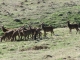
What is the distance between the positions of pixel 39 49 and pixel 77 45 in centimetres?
351

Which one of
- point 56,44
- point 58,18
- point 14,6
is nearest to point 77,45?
point 56,44

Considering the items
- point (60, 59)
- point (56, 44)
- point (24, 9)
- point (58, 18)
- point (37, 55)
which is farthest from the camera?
point (24, 9)

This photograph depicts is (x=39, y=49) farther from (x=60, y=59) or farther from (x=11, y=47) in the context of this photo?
(x=60, y=59)

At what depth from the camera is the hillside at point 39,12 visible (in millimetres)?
49281

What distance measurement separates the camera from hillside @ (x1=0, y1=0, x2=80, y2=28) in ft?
162

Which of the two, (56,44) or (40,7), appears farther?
(40,7)

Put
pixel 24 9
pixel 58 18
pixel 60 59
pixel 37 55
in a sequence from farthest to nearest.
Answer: pixel 24 9 < pixel 58 18 < pixel 37 55 < pixel 60 59

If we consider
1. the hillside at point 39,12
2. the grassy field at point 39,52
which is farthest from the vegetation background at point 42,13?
the grassy field at point 39,52

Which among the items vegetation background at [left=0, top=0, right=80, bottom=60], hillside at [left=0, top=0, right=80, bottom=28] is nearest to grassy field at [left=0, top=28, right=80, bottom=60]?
vegetation background at [left=0, top=0, right=80, bottom=60]

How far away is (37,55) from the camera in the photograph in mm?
22031

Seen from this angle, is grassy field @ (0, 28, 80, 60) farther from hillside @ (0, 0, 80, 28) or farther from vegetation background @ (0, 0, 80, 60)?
hillside @ (0, 0, 80, 28)

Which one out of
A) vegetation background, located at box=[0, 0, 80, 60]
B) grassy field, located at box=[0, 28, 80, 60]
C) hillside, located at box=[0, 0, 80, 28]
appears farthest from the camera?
hillside, located at box=[0, 0, 80, 28]

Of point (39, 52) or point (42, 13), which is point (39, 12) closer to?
point (42, 13)

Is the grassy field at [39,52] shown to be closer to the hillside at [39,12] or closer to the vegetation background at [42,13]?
the vegetation background at [42,13]
